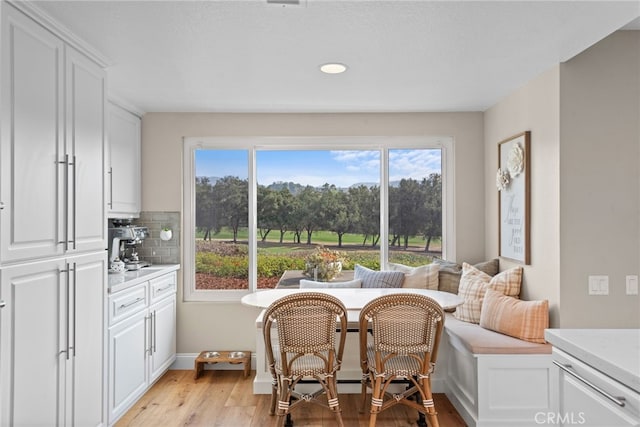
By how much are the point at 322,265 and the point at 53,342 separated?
2.37m

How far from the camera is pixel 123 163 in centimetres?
364

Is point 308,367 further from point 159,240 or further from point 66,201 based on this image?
point 159,240

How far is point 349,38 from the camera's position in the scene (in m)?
2.30

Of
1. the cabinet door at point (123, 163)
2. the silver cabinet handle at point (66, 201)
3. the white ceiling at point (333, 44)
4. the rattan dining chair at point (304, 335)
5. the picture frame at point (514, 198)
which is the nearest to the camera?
the white ceiling at point (333, 44)

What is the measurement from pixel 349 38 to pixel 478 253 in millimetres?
2574

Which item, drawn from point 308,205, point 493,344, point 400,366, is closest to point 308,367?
point 400,366

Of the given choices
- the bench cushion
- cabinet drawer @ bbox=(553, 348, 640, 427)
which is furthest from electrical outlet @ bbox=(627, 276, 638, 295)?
cabinet drawer @ bbox=(553, 348, 640, 427)

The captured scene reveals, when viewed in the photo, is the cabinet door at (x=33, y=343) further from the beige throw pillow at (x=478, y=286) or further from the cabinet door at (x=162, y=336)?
the beige throw pillow at (x=478, y=286)

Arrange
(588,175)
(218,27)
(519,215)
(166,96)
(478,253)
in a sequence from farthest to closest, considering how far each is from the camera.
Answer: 1. (478,253)
2. (166,96)
3. (519,215)
4. (588,175)
5. (218,27)

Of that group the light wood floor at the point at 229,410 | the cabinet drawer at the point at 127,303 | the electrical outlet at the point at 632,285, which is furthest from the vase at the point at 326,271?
the electrical outlet at the point at 632,285

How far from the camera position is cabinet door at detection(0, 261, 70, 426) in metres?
1.82

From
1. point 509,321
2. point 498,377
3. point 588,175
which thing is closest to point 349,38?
point 588,175

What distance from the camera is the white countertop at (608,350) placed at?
1.33 m

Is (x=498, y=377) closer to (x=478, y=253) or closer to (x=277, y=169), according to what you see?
(x=478, y=253)
